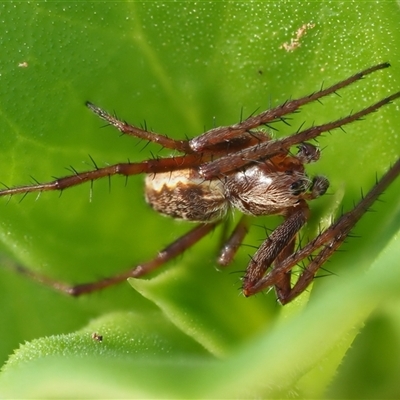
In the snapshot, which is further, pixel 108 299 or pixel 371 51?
pixel 108 299

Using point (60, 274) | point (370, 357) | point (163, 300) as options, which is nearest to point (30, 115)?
point (60, 274)

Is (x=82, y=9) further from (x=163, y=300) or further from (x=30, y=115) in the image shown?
(x=163, y=300)

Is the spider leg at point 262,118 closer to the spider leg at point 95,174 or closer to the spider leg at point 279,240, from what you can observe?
the spider leg at point 95,174

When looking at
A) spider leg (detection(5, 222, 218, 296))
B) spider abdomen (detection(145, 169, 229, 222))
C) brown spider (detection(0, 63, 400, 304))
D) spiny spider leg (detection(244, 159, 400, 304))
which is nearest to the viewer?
spiny spider leg (detection(244, 159, 400, 304))

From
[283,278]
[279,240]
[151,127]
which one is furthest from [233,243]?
[151,127]

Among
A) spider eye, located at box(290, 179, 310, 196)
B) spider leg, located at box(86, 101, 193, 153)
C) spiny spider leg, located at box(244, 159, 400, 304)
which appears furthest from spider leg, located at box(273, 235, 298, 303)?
spider leg, located at box(86, 101, 193, 153)

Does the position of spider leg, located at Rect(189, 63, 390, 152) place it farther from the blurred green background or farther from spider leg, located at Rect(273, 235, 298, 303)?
spider leg, located at Rect(273, 235, 298, 303)

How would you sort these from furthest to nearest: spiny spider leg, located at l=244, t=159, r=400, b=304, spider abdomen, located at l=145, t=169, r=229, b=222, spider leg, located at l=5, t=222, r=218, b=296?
spider abdomen, located at l=145, t=169, r=229, b=222 → spider leg, located at l=5, t=222, r=218, b=296 → spiny spider leg, located at l=244, t=159, r=400, b=304
